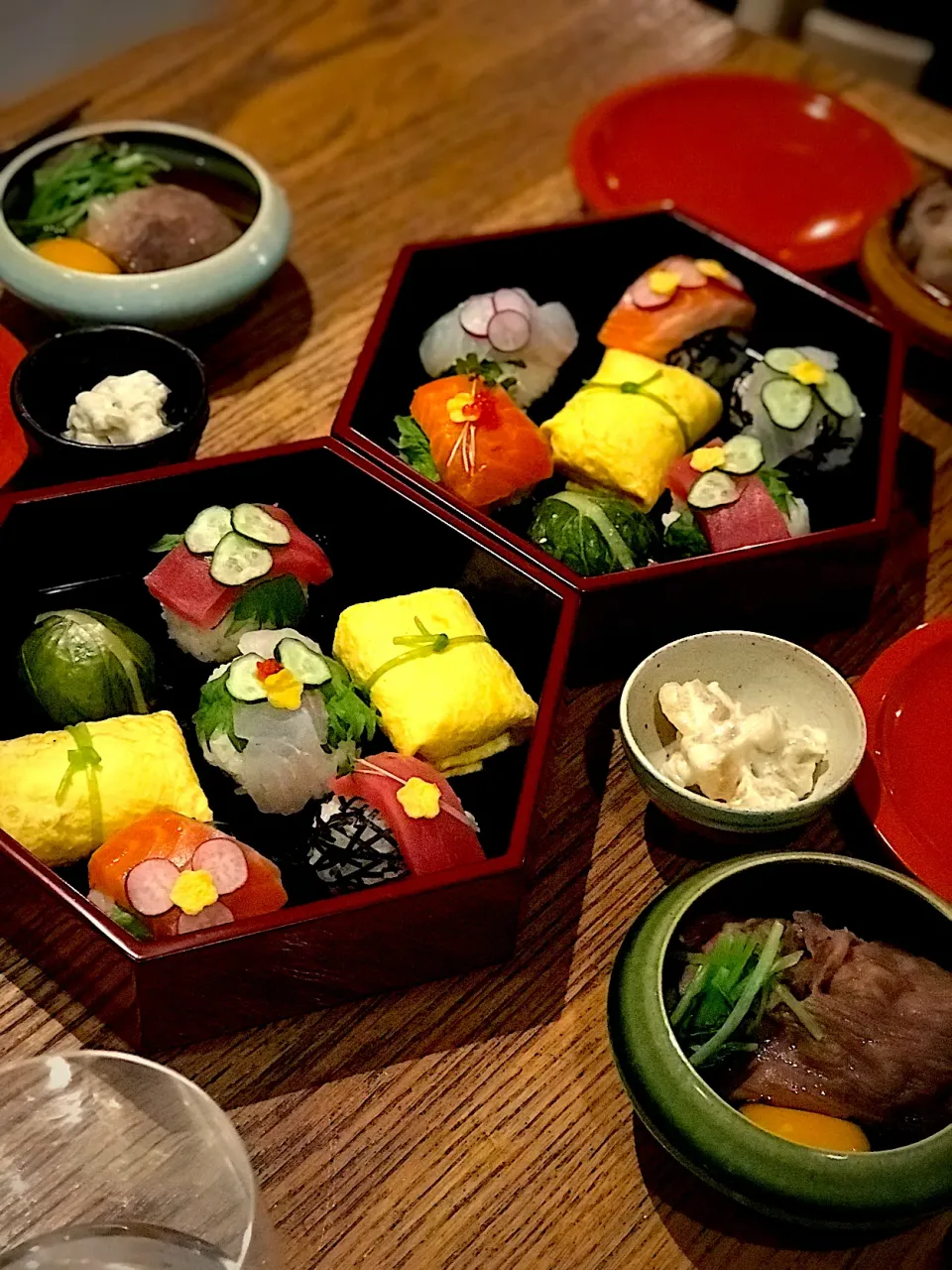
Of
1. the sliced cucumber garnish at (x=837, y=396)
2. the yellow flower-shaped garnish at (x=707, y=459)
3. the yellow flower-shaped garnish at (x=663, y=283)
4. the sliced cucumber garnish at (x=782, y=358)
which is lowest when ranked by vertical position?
the yellow flower-shaped garnish at (x=707, y=459)

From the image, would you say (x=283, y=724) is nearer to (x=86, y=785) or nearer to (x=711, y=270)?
(x=86, y=785)

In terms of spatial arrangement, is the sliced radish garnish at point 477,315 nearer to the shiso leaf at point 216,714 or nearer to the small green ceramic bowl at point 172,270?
the small green ceramic bowl at point 172,270

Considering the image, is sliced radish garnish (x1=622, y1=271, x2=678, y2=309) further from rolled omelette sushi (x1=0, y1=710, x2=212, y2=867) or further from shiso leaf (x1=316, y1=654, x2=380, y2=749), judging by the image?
rolled omelette sushi (x1=0, y1=710, x2=212, y2=867)

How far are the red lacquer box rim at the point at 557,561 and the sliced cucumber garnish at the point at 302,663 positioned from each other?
0.87ft

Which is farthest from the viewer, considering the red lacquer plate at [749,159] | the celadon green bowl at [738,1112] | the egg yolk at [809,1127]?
the red lacquer plate at [749,159]

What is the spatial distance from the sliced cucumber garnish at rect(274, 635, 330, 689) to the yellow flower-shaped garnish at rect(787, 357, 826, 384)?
33.6 inches

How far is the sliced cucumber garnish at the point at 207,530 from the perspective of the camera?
1.63 m

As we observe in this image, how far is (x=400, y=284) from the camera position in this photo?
1.99 m

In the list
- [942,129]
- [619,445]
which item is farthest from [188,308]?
[942,129]

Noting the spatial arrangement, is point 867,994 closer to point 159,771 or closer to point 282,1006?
A: point 282,1006

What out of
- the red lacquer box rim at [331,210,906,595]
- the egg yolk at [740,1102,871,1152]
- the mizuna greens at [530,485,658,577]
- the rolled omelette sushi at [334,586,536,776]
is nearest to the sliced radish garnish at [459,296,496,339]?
the red lacquer box rim at [331,210,906,595]

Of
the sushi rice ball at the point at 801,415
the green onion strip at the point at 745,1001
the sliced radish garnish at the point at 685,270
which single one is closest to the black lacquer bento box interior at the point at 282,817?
the green onion strip at the point at 745,1001

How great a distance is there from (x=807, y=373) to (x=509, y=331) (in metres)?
0.45

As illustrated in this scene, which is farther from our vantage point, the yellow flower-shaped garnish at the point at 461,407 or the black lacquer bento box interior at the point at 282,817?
the yellow flower-shaped garnish at the point at 461,407
